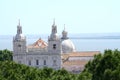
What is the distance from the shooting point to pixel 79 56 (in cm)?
8481

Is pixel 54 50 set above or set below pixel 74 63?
above

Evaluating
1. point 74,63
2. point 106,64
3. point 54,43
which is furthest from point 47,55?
point 106,64

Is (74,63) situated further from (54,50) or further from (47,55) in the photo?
(47,55)

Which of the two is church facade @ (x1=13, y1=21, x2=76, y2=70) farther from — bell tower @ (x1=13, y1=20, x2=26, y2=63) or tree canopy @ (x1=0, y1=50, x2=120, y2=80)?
tree canopy @ (x1=0, y1=50, x2=120, y2=80)

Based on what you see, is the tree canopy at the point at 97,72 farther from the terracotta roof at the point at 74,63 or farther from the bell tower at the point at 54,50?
the terracotta roof at the point at 74,63

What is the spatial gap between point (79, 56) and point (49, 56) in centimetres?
493

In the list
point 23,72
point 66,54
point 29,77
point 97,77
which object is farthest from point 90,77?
A: point 66,54

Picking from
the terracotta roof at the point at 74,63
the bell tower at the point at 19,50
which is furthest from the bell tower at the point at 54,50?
the bell tower at the point at 19,50

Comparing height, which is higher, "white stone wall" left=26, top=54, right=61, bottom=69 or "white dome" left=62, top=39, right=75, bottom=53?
"white dome" left=62, top=39, right=75, bottom=53

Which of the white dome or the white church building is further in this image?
the white dome

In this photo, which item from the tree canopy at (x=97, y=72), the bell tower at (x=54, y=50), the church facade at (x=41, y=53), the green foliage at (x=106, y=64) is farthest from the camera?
the church facade at (x=41, y=53)

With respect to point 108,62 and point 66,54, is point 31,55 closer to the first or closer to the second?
point 66,54

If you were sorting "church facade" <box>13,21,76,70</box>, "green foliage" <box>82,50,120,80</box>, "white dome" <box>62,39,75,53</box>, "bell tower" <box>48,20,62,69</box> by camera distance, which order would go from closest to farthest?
"green foliage" <box>82,50,120,80</box> → "bell tower" <box>48,20,62,69</box> → "church facade" <box>13,21,76,70</box> → "white dome" <box>62,39,75,53</box>

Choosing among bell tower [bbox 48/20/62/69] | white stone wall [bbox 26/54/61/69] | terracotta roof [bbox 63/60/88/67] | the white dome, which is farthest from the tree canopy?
the white dome
